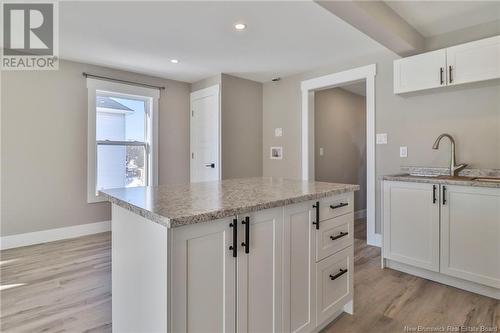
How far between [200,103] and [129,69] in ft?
3.80

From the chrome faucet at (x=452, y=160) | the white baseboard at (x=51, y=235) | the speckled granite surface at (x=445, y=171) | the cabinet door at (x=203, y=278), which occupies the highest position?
the chrome faucet at (x=452, y=160)

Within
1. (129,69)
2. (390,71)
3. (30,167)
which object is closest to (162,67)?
(129,69)

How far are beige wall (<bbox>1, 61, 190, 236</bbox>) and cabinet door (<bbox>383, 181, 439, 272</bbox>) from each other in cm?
367

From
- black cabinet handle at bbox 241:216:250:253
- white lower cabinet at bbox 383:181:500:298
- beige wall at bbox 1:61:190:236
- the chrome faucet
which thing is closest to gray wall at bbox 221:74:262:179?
beige wall at bbox 1:61:190:236

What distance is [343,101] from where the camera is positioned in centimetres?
511

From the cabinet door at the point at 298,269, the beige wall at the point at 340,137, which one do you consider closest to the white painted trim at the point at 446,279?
the cabinet door at the point at 298,269

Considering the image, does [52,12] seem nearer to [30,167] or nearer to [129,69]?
[129,69]

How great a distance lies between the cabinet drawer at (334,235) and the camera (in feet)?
5.74

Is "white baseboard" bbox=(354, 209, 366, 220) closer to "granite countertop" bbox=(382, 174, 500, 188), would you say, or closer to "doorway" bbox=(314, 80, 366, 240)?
"doorway" bbox=(314, 80, 366, 240)

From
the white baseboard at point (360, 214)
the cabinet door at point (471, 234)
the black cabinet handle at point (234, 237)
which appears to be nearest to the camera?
the black cabinet handle at point (234, 237)

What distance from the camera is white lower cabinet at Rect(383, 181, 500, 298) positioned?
219 centimetres

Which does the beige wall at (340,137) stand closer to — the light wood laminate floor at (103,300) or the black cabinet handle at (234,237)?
the light wood laminate floor at (103,300)

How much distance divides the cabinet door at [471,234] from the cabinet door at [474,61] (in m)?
1.01

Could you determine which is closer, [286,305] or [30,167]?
[286,305]
